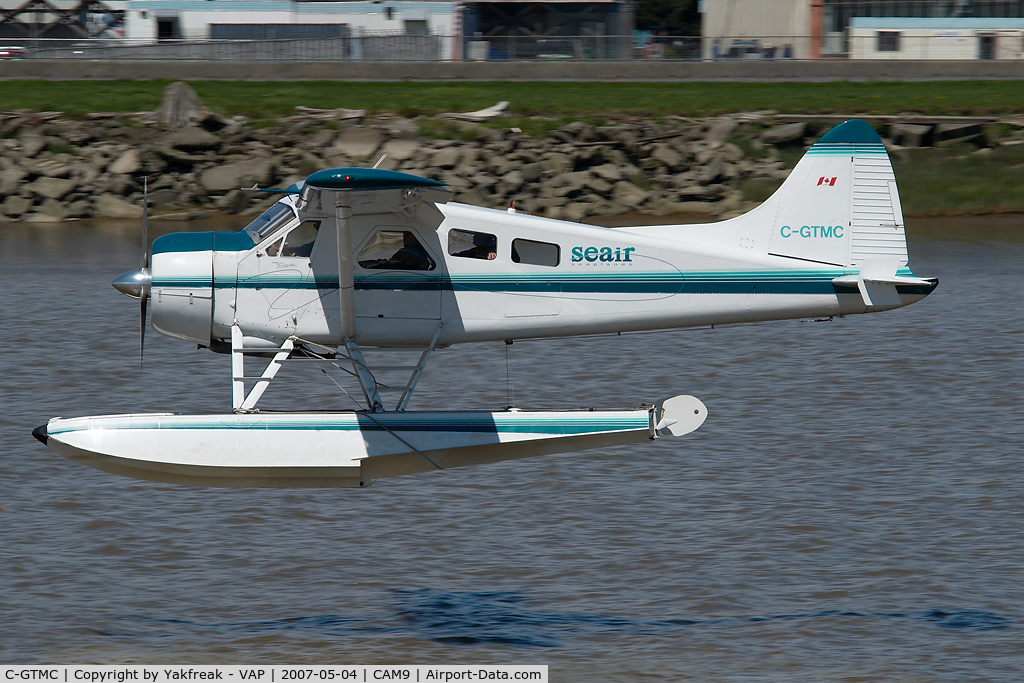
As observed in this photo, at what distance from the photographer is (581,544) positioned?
11391 mm

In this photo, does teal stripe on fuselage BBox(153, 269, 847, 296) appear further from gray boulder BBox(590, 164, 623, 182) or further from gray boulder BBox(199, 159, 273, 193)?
gray boulder BBox(199, 159, 273, 193)

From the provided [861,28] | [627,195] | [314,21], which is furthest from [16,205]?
[861,28]

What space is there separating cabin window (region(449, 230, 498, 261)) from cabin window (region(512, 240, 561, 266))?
0.18 meters

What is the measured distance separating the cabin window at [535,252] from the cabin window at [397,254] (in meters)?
0.69

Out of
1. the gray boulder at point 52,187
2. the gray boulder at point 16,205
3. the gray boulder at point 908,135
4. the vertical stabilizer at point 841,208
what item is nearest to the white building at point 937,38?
the gray boulder at point 908,135

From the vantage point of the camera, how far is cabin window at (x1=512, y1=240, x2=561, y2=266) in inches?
393

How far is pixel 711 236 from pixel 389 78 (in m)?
28.8

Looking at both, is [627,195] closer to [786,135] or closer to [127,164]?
[786,135]

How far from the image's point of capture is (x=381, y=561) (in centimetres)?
1102

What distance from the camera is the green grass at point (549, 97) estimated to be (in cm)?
3172

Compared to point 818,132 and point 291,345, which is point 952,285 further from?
point 291,345

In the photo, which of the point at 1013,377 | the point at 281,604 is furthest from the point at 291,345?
the point at 1013,377

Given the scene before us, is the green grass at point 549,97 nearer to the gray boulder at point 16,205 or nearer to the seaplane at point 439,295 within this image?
the gray boulder at point 16,205

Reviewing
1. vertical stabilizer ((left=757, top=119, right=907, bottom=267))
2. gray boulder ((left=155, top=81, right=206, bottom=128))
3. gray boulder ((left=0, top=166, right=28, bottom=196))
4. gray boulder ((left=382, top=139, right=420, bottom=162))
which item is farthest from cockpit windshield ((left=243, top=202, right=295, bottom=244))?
gray boulder ((left=155, top=81, right=206, bottom=128))
